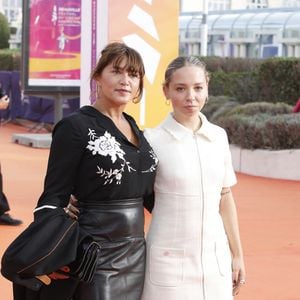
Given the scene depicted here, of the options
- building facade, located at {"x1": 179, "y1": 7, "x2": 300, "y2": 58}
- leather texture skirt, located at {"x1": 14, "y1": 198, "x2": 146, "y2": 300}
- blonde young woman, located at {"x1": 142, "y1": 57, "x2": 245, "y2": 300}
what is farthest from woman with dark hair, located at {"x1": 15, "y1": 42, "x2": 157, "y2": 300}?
building facade, located at {"x1": 179, "y1": 7, "x2": 300, "y2": 58}

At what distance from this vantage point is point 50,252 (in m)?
3.21

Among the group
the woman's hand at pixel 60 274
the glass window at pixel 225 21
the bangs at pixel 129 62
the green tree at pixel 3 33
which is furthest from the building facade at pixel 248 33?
the woman's hand at pixel 60 274

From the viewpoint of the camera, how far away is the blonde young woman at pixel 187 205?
3.50 metres

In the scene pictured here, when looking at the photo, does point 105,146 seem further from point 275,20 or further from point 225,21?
point 225,21

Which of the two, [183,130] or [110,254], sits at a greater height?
[183,130]

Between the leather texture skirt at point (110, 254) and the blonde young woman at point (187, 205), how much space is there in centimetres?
14

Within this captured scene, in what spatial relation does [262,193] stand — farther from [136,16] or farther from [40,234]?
[40,234]

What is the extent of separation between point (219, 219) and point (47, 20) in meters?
12.7

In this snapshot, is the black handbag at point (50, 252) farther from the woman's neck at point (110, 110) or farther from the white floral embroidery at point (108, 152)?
the woman's neck at point (110, 110)

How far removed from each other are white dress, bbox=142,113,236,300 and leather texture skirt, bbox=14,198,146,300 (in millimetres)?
127

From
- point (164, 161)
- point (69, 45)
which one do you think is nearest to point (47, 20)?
point (69, 45)

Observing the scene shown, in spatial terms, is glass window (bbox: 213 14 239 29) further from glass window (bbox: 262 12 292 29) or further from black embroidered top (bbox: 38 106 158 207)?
black embroidered top (bbox: 38 106 158 207)

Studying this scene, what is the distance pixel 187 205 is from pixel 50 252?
2.04 ft

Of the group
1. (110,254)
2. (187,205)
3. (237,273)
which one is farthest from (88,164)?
(237,273)
